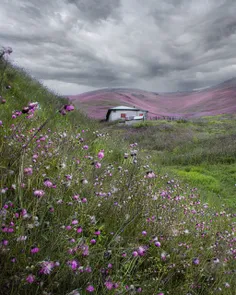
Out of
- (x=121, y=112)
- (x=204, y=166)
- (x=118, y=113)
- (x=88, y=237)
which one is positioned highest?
(x=121, y=112)

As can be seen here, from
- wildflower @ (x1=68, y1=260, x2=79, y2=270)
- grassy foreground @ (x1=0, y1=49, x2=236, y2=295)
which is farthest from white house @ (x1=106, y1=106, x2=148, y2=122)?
wildflower @ (x1=68, y1=260, x2=79, y2=270)

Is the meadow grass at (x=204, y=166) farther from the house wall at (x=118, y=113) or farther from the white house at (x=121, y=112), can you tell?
the house wall at (x=118, y=113)

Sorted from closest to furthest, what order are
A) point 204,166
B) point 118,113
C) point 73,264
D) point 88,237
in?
point 73,264
point 88,237
point 204,166
point 118,113

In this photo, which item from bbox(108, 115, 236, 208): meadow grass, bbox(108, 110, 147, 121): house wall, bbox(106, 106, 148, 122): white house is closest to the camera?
bbox(108, 115, 236, 208): meadow grass

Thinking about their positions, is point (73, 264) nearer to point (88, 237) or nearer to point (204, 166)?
point (88, 237)

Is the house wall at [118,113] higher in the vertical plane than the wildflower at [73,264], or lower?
higher

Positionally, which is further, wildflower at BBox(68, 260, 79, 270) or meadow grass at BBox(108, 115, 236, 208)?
meadow grass at BBox(108, 115, 236, 208)

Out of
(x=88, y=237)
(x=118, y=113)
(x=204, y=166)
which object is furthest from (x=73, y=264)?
(x=118, y=113)

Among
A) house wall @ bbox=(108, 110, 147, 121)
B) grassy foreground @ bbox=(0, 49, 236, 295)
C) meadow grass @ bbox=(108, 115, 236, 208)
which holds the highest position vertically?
house wall @ bbox=(108, 110, 147, 121)

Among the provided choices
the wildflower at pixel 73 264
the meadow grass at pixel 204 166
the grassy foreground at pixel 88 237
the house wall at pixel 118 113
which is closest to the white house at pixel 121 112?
the house wall at pixel 118 113

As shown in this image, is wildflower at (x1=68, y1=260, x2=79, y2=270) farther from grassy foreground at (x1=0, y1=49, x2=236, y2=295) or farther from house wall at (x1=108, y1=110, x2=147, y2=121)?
house wall at (x1=108, y1=110, x2=147, y2=121)

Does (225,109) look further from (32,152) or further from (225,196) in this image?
(32,152)

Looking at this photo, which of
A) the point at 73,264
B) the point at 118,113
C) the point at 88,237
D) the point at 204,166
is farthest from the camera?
the point at 118,113

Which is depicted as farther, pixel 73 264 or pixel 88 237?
pixel 88 237
